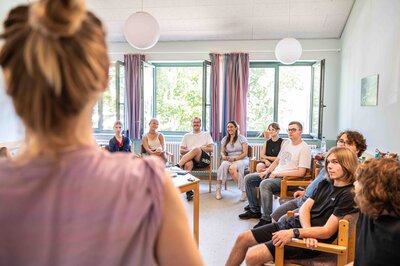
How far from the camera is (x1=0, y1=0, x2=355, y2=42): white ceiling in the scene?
15.3 ft

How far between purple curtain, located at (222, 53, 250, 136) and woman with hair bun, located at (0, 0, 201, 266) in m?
5.04

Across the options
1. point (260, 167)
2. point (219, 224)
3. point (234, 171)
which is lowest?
point (219, 224)

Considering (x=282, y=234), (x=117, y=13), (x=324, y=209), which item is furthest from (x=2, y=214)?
(x=117, y=13)

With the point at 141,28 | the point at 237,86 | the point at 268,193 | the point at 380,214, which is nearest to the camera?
the point at 380,214

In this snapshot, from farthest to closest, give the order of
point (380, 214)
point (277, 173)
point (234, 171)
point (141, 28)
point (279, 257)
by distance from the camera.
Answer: point (234, 171) < point (277, 173) < point (141, 28) < point (279, 257) < point (380, 214)

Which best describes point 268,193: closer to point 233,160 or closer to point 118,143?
point 233,160

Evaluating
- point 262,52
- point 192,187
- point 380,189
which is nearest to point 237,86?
point 262,52

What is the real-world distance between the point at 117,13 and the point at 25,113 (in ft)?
16.4

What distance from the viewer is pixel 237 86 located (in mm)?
5512

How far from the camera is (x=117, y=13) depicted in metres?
5.06

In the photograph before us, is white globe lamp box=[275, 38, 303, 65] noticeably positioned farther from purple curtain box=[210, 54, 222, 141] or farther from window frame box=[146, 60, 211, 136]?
window frame box=[146, 60, 211, 136]

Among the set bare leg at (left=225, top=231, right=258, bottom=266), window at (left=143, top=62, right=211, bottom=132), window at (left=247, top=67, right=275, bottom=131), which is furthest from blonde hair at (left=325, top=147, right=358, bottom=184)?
window at (left=143, top=62, right=211, bottom=132)

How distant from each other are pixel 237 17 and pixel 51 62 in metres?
4.87

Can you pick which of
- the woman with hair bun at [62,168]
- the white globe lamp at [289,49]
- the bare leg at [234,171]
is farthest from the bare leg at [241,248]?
the white globe lamp at [289,49]
